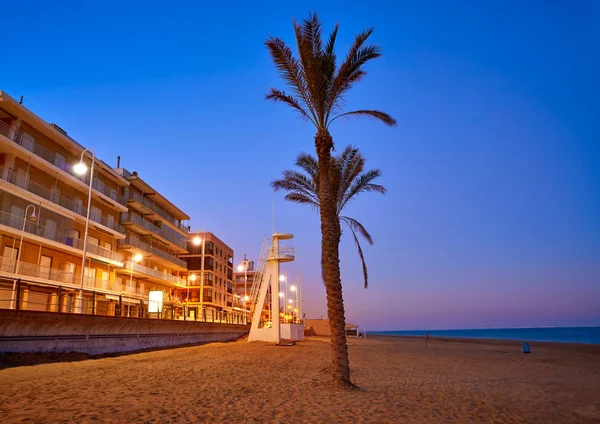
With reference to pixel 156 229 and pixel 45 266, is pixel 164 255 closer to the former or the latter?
pixel 156 229

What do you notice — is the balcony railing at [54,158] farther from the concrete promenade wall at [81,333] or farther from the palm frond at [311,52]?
the palm frond at [311,52]

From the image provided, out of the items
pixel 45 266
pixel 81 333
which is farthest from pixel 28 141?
pixel 81 333

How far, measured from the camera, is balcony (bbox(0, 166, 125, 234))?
2675 cm

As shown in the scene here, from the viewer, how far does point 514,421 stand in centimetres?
829

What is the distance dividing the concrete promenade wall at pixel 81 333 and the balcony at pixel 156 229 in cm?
2006

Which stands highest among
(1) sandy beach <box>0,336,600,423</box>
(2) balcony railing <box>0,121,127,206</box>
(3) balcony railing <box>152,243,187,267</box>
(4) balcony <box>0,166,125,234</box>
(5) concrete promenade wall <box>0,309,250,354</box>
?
(2) balcony railing <box>0,121,127,206</box>

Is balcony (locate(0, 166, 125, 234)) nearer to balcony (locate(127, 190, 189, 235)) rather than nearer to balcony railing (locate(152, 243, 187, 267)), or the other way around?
balcony (locate(127, 190, 189, 235))

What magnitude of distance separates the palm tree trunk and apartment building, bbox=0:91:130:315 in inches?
629

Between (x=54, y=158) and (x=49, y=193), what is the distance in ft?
9.48

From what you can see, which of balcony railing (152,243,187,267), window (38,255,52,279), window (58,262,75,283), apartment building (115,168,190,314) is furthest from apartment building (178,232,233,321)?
window (38,255,52,279)

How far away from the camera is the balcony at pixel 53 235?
26219mm

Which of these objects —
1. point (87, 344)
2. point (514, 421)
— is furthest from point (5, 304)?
point (514, 421)

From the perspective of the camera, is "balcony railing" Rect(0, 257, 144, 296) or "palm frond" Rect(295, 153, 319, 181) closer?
"palm frond" Rect(295, 153, 319, 181)

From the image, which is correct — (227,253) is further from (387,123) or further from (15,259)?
(387,123)
